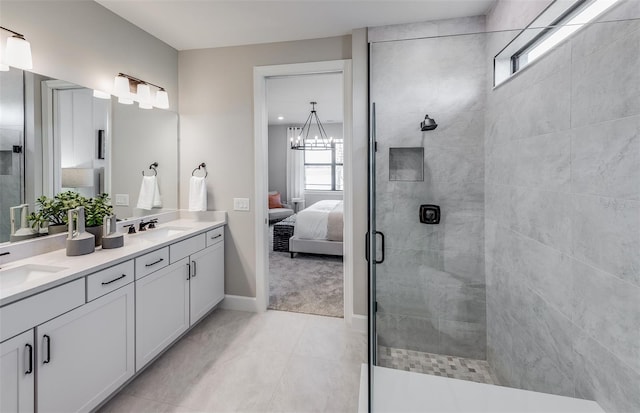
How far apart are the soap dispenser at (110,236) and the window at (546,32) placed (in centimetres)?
246

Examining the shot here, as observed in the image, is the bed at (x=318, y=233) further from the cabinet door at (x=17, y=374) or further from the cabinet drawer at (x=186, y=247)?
the cabinet door at (x=17, y=374)

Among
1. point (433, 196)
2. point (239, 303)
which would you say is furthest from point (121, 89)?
point (433, 196)

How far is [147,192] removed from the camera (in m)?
2.62

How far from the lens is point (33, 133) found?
1.71 metres

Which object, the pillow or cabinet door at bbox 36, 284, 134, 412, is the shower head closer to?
cabinet door at bbox 36, 284, 134, 412

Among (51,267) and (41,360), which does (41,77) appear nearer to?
(51,267)

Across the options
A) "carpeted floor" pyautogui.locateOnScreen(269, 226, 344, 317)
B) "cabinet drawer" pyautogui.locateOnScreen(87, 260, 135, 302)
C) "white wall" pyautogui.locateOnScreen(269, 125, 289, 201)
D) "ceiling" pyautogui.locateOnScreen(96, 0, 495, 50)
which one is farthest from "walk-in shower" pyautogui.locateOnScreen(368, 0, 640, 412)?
"white wall" pyautogui.locateOnScreen(269, 125, 289, 201)

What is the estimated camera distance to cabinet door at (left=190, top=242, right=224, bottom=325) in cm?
241

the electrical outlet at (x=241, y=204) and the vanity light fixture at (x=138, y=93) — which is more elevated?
the vanity light fixture at (x=138, y=93)

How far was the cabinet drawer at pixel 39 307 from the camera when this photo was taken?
3.74 feet

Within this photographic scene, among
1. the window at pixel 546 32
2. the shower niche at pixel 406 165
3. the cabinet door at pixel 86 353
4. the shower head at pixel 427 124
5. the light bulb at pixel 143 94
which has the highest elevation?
the light bulb at pixel 143 94

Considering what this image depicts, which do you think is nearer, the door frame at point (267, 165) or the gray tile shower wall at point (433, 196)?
the gray tile shower wall at point (433, 196)

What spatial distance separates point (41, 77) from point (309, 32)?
1.89 metres

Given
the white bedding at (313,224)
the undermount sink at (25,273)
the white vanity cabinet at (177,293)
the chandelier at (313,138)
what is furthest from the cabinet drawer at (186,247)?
the chandelier at (313,138)
